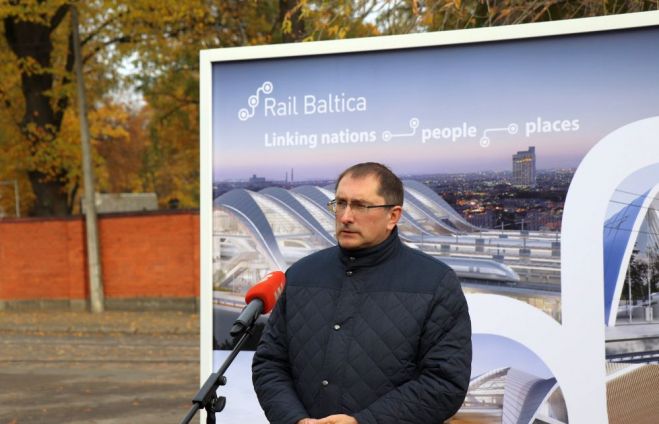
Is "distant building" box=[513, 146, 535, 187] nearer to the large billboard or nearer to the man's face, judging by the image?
the large billboard

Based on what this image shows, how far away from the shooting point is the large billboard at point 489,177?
480cm

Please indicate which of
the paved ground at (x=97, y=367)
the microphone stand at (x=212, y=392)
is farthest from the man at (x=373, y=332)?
the paved ground at (x=97, y=367)

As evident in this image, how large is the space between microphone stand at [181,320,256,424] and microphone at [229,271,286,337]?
0.08ft

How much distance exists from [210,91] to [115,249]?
53.4 ft

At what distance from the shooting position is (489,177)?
199 inches

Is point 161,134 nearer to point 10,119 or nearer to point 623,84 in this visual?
point 10,119

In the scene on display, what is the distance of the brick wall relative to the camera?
2084cm

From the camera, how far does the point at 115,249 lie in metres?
21.2

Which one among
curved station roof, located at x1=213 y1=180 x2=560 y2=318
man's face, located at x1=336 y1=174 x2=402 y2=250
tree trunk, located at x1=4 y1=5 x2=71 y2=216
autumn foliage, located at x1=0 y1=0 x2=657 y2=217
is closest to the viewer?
man's face, located at x1=336 y1=174 x2=402 y2=250

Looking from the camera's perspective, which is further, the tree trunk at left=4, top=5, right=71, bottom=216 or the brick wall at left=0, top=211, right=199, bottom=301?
the tree trunk at left=4, top=5, right=71, bottom=216

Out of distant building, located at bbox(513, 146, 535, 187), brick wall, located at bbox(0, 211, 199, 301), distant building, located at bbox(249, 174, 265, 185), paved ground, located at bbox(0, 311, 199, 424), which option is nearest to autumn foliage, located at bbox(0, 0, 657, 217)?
brick wall, located at bbox(0, 211, 199, 301)

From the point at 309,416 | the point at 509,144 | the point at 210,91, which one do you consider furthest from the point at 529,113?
the point at 309,416

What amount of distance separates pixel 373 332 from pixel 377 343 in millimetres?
42

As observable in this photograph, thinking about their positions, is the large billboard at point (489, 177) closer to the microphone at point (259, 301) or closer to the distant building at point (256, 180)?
the distant building at point (256, 180)
